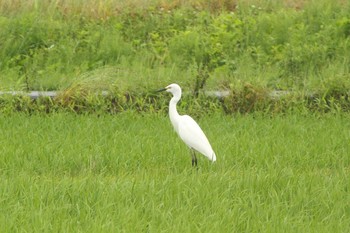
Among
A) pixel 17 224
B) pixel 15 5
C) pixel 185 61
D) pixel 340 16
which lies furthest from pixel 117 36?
pixel 17 224

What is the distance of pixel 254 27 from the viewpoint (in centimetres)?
1149

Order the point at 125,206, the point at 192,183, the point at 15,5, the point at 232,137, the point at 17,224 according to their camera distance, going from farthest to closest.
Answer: the point at 15,5 → the point at 232,137 → the point at 192,183 → the point at 125,206 → the point at 17,224

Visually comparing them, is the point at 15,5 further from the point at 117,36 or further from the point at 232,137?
the point at 232,137

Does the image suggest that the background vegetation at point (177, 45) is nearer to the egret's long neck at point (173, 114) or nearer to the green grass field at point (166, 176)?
the green grass field at point (166, 176)

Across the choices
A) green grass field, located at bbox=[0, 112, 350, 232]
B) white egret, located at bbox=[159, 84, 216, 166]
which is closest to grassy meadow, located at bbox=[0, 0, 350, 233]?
green grass field, located at bbox=[0, 112, 350, 232]

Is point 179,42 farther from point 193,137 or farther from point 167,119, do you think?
point 193,137

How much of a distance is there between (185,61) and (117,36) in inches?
43.4

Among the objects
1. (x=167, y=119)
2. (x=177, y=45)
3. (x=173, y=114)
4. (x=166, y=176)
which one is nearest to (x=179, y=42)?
(x=177, y=45)

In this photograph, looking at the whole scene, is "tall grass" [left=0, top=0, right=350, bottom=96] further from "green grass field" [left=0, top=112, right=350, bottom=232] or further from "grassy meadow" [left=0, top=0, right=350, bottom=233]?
"green grass field" [left=0, top=112, right=350, bottom=232]

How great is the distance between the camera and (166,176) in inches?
235

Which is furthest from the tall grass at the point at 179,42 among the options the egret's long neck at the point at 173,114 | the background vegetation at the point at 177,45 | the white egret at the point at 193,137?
the white egret at the point at 193,137

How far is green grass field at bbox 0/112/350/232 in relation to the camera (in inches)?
194

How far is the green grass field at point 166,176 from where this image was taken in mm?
4922

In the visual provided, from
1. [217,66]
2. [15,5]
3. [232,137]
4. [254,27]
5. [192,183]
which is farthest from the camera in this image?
[15,5]
